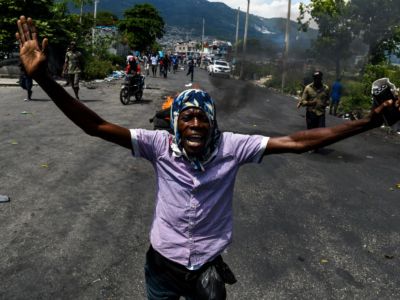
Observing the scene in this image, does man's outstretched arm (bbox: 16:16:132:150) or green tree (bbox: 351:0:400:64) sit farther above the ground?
green tree (bbox: 351:0:400:64)

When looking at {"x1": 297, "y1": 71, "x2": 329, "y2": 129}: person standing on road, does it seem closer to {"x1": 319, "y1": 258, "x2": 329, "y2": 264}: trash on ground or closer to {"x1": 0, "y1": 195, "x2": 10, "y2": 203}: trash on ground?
{"x1": 319, "y1": 258, "x2": 329, "y2": 264}: trash on ground

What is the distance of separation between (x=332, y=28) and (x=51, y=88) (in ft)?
145

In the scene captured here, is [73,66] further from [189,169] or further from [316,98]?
[189,169]

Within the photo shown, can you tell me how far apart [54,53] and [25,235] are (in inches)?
895

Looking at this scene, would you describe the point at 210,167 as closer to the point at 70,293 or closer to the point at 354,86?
the point at 70,293

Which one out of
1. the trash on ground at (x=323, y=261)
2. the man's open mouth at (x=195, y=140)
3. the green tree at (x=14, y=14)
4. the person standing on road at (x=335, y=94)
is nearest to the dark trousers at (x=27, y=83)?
the green tree at (x=14, y=14)

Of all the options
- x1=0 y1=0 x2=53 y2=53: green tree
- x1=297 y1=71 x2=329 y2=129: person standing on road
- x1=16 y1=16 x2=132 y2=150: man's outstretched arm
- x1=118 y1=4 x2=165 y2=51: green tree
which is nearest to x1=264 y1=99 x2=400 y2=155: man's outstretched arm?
x1=16 y1=16 x2=132 y2=150: man's outstretched arm

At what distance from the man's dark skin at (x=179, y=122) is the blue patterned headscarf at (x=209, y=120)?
3 centimetres

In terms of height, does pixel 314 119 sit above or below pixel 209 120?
below

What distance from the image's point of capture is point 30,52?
87.0 inches

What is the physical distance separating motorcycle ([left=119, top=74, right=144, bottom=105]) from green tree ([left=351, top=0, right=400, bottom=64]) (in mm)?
24695

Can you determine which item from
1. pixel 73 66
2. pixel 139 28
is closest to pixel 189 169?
pixel 73 66

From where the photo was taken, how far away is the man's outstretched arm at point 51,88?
221 centimetres

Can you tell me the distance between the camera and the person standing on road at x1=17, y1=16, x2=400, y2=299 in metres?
2.31
